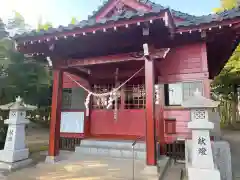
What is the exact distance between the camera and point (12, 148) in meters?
5.12

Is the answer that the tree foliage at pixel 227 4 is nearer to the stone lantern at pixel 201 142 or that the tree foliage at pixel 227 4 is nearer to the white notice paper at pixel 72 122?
the stone lantern at pixel 201 142

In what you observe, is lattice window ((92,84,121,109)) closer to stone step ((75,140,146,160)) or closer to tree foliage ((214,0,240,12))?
stone step ((75,140,146,160))

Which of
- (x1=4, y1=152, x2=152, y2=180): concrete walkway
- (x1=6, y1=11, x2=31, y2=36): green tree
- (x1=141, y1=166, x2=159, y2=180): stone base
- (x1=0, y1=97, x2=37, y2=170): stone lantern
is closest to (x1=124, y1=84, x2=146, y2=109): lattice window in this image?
(x1=4, y1=152, x2=152, y2=180): concrete walkway

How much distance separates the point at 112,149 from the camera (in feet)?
18.6

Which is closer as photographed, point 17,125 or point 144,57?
point 144,57

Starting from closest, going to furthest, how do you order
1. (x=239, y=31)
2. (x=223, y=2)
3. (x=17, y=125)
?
1. (x=239, y=31)
2. (x=17, y=125)
3. (x=223, y=2)

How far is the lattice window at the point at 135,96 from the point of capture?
6906 mm

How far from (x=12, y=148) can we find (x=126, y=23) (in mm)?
4548

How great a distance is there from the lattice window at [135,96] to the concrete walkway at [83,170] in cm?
228

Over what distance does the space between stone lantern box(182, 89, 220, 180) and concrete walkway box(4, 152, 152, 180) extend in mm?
1125

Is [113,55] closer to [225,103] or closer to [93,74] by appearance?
[93,74]

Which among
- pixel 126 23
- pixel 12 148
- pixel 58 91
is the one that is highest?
pixel 126 23

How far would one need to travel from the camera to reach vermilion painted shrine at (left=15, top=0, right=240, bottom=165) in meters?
4.36

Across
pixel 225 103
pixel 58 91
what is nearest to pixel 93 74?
pixel 58 91
